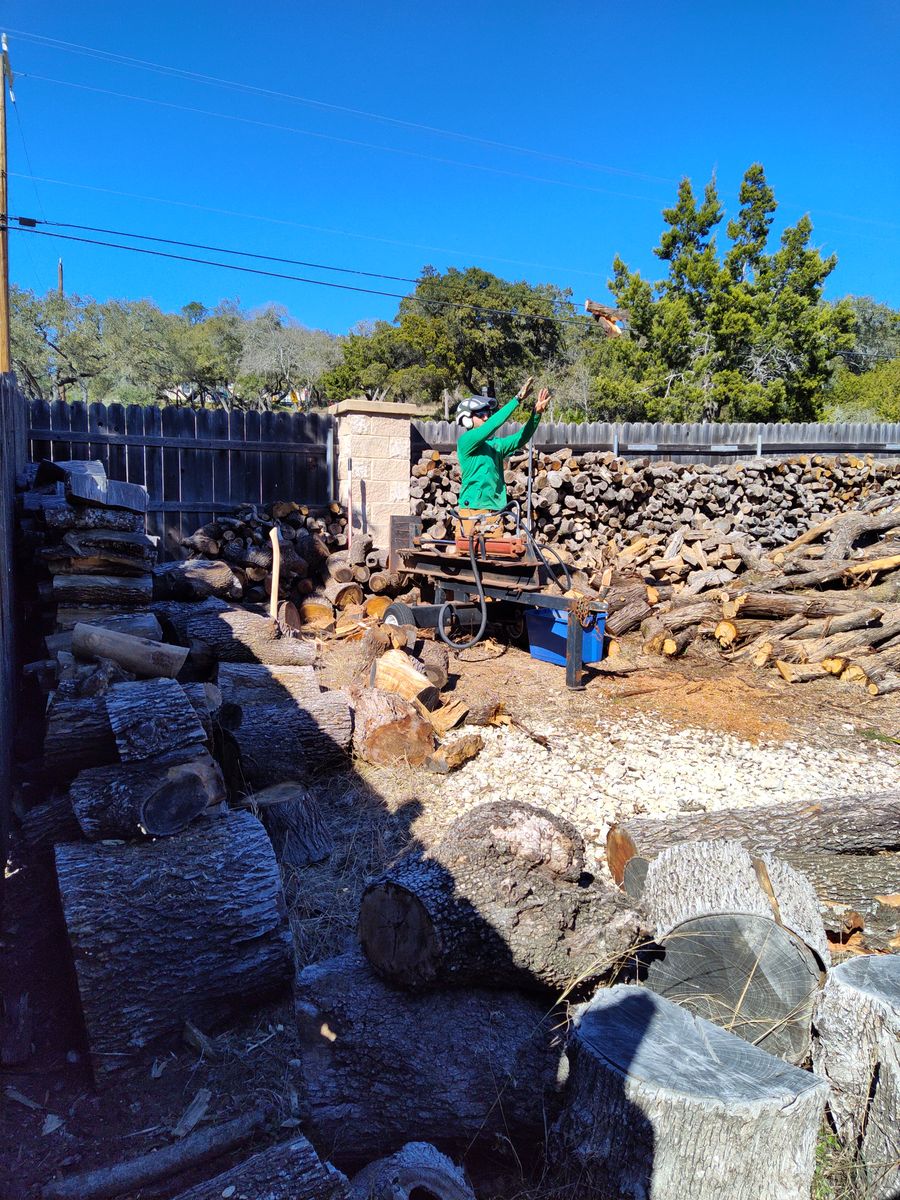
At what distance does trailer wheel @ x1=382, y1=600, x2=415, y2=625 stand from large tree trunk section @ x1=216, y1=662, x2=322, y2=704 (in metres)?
2.16

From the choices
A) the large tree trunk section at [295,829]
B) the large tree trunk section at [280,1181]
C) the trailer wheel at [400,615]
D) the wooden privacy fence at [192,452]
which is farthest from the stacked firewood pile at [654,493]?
the large tree trunk section at [280,1181]

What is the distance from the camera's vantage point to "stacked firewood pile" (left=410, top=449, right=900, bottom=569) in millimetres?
9867

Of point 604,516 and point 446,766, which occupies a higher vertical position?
point 604,516

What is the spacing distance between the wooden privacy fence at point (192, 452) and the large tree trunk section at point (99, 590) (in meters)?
4.25

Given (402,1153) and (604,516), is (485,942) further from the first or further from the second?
(604,516)

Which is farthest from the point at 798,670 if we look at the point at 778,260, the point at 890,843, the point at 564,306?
the point at 564,306

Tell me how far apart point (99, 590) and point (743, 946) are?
3822 millimetres

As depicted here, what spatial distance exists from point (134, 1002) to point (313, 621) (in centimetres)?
576

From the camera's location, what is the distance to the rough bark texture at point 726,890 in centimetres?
251

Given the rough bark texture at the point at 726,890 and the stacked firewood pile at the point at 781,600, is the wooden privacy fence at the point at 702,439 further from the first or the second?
the rough bark texture at the point at 726,890

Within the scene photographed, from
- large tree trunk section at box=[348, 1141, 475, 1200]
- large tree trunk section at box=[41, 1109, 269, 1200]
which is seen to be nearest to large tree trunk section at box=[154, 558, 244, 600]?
large tree trunk section at box=[41, 1109, 269, 1200]

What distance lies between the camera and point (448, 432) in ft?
32.9

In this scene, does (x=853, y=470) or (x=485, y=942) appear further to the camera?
(x=853, y=470)

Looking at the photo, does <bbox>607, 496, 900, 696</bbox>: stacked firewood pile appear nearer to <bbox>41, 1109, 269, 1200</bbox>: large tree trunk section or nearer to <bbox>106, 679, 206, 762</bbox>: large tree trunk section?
<bbox>106, 679, 206, 762</bbox>: large tree trunk section
